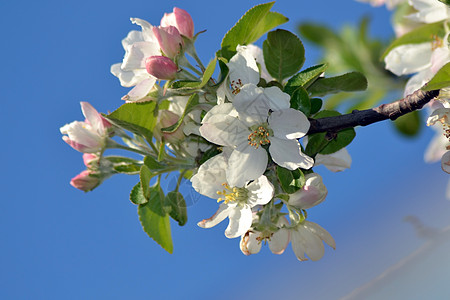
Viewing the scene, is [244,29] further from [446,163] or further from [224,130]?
[446,163]

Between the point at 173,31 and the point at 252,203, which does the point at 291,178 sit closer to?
the point at 252,203

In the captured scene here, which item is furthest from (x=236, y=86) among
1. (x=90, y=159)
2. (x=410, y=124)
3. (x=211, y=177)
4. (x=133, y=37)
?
(x=410, y=124)

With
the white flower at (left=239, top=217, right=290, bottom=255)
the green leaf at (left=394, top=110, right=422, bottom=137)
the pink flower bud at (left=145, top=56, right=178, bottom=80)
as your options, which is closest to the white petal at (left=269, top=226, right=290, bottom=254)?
the white flower at (left=239, top=217, right=290, bottom=255)

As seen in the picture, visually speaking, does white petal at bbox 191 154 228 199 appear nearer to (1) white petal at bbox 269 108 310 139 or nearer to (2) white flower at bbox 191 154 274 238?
(2) white flower at bbox 191 154 274 238

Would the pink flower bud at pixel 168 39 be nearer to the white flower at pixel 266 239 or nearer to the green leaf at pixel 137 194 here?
the green leaf at pixel 137 194

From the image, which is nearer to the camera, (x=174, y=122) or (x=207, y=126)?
(x=207, y=126)

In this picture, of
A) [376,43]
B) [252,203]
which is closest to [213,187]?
[252,203]

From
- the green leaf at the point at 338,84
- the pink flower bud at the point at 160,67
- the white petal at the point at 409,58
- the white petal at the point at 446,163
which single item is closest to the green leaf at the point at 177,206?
the pink flower bud at the point at 160,67
